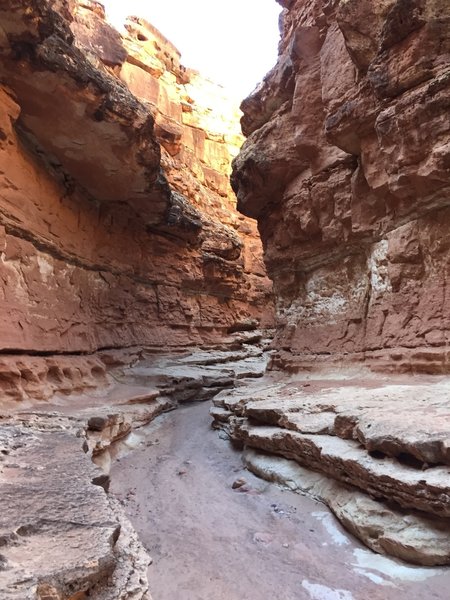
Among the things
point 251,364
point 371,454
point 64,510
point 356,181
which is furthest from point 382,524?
point 251,364

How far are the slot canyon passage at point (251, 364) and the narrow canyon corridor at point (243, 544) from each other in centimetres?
2

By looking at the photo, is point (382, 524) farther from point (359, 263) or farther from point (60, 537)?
point (359, 263)

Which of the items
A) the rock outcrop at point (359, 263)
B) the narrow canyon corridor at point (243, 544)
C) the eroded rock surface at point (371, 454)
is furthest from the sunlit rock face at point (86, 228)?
the eroded rock surface at point (371, 454)

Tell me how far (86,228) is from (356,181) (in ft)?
21.2

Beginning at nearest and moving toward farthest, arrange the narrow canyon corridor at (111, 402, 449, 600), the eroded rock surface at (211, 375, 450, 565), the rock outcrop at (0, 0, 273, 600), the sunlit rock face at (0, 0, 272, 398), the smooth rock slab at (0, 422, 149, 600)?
the smooth rock slab at (0, 422, 149, 600) → the rock outcrop at (0, 0, 273, 600) → the narrow canyon corridor at (111, 402, 449, 600) → the eroded rock surface at (211, 375, 450, 565) → the sunlit rock face at (0, 0, 272, 398)

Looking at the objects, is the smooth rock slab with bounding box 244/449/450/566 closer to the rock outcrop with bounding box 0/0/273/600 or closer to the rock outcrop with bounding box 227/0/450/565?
the rock outcrop with bounding box 227/0/450/565

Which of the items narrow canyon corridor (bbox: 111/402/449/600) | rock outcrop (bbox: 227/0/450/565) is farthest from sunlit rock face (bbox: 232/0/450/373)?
narrow canyon corridor (bbox: 111/402/449/600)

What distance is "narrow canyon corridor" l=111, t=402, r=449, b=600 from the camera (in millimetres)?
2867

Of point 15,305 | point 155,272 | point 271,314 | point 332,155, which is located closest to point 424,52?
point 332,155

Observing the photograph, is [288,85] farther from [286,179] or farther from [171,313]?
[171,313]

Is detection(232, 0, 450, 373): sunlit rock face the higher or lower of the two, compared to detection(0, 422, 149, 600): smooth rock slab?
higher

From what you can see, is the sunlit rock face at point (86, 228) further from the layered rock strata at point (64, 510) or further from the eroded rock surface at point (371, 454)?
the eroded rock surface at point (371, 454)

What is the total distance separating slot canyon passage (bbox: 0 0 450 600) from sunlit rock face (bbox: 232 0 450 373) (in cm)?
4

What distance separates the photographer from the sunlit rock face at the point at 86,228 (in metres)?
6.64
